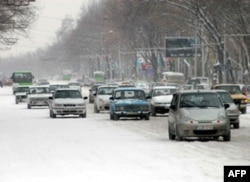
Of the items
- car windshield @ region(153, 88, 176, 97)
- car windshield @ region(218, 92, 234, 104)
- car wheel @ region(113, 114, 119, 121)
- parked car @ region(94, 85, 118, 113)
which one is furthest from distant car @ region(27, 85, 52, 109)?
car windshield @ region(218, 92, 234, 104)

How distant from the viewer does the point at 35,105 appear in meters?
69.0

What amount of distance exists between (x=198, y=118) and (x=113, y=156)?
21.9 ft

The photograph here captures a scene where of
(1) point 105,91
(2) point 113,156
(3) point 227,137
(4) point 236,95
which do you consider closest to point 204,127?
(3) point 227,137

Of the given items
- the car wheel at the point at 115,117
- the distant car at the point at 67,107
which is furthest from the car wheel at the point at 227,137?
the distant car at the point at 67,107

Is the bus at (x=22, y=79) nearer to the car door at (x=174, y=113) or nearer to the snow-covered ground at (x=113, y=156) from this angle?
the snow-covered ground at (x=113, y=156)

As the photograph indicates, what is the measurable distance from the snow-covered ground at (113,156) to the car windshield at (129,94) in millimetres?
11358

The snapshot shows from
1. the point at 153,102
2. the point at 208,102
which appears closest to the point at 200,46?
the point at 153,102

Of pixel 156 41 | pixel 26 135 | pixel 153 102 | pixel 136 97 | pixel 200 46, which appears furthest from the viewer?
pixel 156 41

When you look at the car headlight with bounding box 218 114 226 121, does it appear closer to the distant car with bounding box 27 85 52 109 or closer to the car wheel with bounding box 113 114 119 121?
the car wheel with bounding box 113 114 119 121

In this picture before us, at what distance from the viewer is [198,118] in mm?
29594

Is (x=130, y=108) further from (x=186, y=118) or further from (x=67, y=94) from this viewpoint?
(x=186, y=118)

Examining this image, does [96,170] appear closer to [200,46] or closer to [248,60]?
[248,60]

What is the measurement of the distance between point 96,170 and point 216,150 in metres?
6.38

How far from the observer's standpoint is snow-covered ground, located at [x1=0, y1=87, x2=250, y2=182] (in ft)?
60.1
